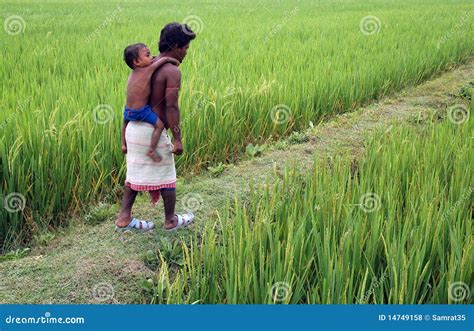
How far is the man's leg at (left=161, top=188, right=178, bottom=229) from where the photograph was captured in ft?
7.39

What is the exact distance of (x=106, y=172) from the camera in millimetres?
2857

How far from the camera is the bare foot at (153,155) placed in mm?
2111

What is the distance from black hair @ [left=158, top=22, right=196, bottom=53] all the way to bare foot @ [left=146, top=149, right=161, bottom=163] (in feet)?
1.33

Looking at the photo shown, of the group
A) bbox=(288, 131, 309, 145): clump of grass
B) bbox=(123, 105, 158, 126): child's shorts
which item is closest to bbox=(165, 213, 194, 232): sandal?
bbox=(123, 105, 158, 126): child's shorts

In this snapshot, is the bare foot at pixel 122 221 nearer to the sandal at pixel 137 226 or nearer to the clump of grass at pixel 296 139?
the sandal at pixel 137 226

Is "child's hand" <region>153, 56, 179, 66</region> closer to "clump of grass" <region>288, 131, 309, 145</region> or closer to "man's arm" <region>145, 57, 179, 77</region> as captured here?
"man's arm" <region>145, 57, 179, 77</region>

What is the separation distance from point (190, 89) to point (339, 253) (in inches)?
76.3

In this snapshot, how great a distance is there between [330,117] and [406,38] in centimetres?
354

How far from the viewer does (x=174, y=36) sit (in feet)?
6.68

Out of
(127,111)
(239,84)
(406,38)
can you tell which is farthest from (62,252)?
(406,38)
